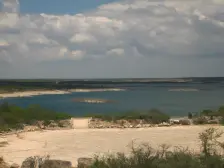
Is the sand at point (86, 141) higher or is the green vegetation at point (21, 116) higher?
the green vegetation at point (21, 116)

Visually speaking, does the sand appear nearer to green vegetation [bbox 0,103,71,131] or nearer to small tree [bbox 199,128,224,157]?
green vegetation [bbox 0,103,71,131]

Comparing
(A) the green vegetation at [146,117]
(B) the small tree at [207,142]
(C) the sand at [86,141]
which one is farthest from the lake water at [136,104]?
(B) the small tree at [207,142]

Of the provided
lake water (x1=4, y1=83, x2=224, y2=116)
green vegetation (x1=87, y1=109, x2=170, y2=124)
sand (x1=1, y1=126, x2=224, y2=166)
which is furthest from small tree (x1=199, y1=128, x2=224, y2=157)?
lake water (x1=4, y1=83, x2=224, y2=116)

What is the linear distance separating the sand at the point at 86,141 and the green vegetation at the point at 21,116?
3397mm

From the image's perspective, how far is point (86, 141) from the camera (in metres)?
24.6

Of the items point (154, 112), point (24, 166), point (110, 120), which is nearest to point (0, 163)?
point (24, 166)

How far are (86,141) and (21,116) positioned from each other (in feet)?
34.6

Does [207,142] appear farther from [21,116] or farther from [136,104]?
[136,104]

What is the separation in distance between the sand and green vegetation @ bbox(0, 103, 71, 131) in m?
3.40

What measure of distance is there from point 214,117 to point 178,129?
747 cm

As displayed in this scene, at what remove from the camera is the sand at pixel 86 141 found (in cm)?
2084

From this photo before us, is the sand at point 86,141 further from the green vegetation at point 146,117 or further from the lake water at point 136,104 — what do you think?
the lake water at point 136,104

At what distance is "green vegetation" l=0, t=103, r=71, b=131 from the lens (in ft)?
101

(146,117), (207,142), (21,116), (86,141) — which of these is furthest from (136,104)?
(207,142)
